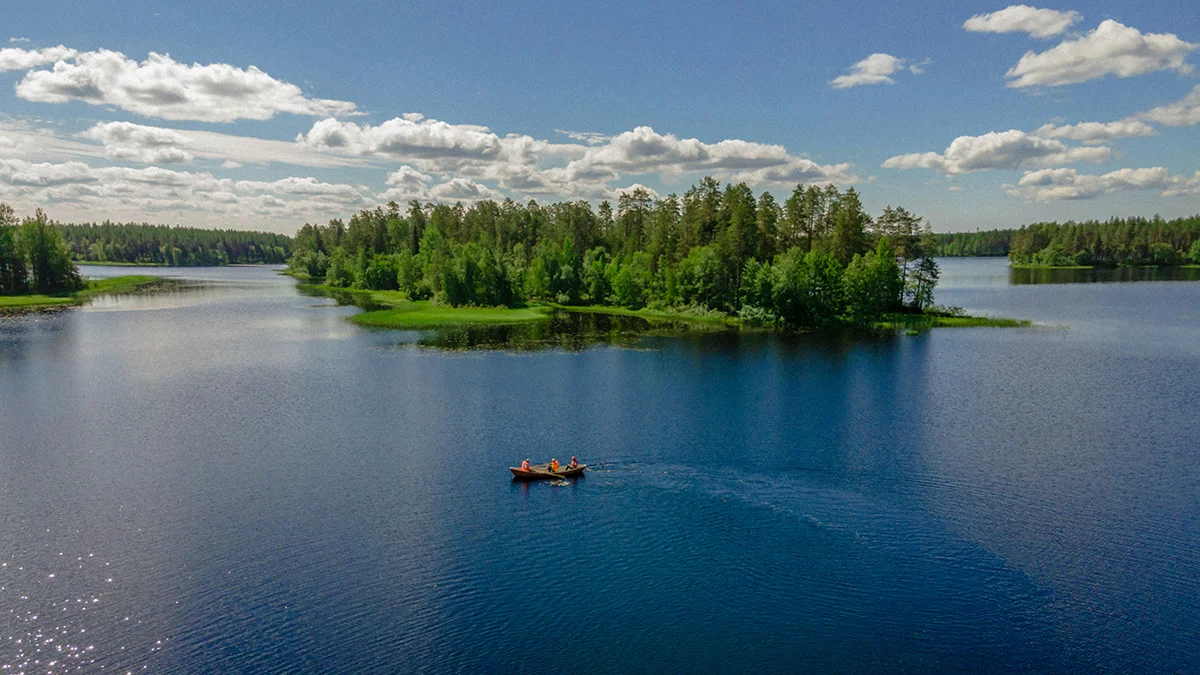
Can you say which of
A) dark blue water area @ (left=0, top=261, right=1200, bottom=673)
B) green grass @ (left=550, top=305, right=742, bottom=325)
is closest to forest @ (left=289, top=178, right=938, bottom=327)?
green grass @ (left=550, top=305, right=742, bottom=325)

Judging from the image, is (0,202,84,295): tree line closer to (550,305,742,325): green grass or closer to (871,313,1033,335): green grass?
(550,305,742,325): green grass

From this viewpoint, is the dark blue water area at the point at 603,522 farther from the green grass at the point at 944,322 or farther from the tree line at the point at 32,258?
the tree line at the point at 32,258

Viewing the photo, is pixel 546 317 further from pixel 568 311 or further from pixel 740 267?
pixel 740 267

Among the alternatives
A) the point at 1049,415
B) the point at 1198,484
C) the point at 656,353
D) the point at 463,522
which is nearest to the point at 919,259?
the point at 656,353

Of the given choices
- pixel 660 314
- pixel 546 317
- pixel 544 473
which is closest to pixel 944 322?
pixel 660 314

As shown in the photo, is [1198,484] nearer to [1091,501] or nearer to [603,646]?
[1091,501]

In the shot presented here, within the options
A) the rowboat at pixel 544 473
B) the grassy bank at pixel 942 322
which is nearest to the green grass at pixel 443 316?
the grassy bank at pixel 942 322
